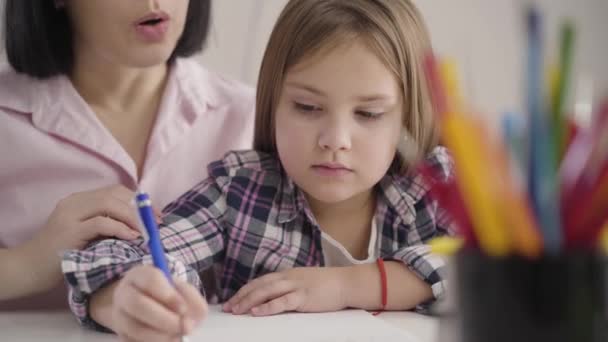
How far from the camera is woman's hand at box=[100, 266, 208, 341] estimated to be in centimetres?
53

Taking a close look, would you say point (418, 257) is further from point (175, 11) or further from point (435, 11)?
point (435, 11)

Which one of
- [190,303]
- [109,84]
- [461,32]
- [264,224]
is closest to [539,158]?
[190,303]

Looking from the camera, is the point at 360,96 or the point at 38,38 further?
the point at 38,38

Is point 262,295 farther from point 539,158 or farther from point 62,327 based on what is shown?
point 539,158

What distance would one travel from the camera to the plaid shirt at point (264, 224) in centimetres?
81

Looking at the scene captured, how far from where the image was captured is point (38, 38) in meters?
0.95

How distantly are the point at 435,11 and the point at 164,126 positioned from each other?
1.91 ft

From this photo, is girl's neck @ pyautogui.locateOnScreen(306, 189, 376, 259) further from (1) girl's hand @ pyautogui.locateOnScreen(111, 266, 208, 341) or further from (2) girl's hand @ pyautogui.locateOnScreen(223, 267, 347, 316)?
(1) girl's hand @ pyautogui.locateOnScreen(111, 266, 208, 341)

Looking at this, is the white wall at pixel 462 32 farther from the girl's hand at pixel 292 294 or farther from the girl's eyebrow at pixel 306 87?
the girl's hand at pixel 292 294

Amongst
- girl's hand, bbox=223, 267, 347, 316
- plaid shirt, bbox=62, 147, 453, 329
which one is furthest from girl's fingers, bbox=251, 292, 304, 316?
plaid shirt, bbox=62, 147, 453, 329

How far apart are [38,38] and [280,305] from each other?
457 mm

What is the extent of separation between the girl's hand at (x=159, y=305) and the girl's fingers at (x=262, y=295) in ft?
0.58

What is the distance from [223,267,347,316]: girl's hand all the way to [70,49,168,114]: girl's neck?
0.36 m

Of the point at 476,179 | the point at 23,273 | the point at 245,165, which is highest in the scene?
the point at 476,179
